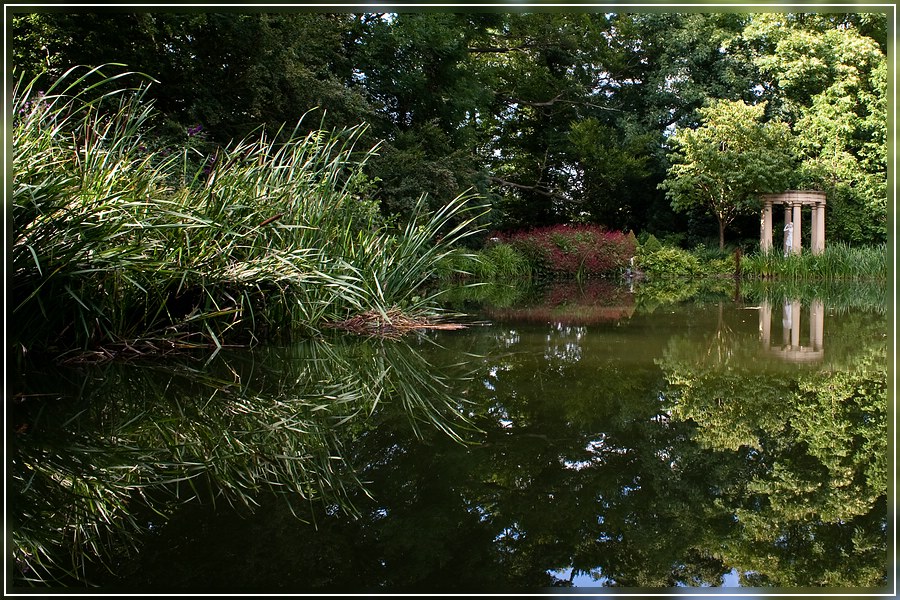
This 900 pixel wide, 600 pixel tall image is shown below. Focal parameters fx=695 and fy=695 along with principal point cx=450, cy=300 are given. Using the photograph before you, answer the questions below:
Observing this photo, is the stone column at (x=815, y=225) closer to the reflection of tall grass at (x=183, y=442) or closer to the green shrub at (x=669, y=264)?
the green shrub at (x=669, y=264)

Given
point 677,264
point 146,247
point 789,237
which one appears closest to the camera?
point 146,247

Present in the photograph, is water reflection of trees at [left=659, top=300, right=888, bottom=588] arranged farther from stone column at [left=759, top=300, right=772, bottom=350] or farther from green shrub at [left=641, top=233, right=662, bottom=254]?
green shrub at [left=641, top=233, right=662, bottom=254]

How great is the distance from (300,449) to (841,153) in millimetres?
17101

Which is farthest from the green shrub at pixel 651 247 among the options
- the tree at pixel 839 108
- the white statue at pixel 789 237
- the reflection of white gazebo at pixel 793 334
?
the reflection of white gazebo at pixel 793 334

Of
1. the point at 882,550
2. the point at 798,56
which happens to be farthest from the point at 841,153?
the point at 882,550

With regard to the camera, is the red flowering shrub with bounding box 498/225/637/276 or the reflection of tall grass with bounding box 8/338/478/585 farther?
the red flowering shrub with bounding box 498/225/637/276

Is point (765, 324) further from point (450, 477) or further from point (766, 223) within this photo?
point (766, 223)

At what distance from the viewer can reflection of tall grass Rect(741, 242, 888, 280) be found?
12656 millimetres

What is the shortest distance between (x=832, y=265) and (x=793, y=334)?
34.3 feet

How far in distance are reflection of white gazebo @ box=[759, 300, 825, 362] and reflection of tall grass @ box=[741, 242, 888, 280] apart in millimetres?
7513

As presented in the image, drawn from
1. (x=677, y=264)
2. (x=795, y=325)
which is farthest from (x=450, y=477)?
(x=677, y=264)

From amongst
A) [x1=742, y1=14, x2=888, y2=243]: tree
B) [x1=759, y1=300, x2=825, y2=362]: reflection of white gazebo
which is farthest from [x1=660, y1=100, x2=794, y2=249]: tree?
[x1=759, y1=300, x2=825, y2=362]: reflection of white gazebo

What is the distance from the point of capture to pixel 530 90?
18734mm

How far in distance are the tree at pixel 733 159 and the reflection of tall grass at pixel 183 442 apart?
45.8 feet
